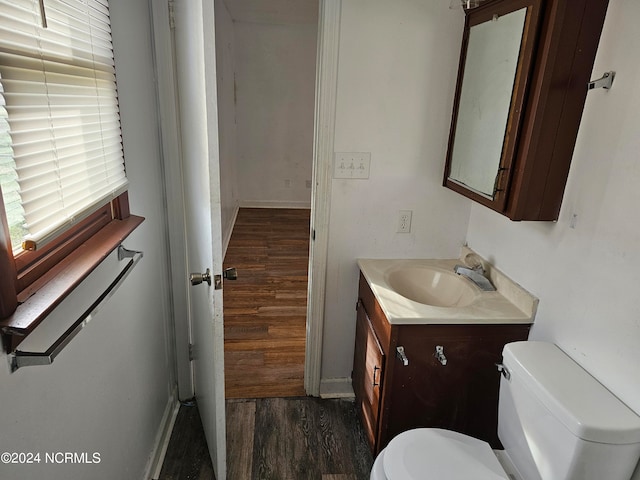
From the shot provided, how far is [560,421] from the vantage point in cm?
109

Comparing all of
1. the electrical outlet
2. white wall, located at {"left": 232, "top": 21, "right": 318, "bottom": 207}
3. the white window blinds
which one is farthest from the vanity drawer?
white wall, located at {"left": 232, "top": 21, "right": 318, "bottom": 207}

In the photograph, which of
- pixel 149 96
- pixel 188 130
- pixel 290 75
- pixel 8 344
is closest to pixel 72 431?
pixel 8 344

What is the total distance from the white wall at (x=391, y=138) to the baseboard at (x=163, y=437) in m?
0.76

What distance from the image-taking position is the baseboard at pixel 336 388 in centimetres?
219

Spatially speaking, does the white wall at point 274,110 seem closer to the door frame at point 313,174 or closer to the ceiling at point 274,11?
the ceiling at point 274,11

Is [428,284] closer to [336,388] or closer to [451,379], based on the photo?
[451,379]

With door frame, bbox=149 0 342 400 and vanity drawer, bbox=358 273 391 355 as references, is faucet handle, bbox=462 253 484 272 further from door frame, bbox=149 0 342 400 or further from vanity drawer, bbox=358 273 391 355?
door frame, bbox=149 0 342 400

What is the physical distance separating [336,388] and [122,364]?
1.17m

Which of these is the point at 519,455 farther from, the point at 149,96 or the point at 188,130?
the point at 149,96

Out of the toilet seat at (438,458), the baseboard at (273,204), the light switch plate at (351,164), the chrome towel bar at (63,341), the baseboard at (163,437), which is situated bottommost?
the baseboard at (163,437)

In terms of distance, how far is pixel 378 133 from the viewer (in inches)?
72.3

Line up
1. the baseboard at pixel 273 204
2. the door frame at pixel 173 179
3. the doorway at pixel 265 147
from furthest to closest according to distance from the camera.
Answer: the baseboard at pixel 273 204, the doorway at pixel 265 147, the door frame at pixel 173 179

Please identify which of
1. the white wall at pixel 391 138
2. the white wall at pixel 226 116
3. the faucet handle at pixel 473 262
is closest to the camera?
the white wall at pixel 391 138

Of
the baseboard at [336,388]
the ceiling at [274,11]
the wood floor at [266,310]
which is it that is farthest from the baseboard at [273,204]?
the baseboard at [336,388]
